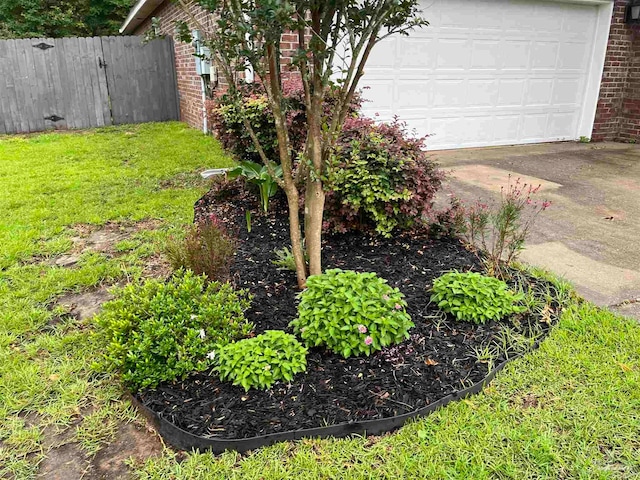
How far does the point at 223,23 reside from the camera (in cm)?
246

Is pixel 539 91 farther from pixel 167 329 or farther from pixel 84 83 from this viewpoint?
pixel 84 83

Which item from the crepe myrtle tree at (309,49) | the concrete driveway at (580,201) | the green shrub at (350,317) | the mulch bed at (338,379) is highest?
the crepe myrtle tree at (309,49)

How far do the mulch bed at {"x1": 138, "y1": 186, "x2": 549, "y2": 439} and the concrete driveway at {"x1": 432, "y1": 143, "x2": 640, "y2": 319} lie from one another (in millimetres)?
759

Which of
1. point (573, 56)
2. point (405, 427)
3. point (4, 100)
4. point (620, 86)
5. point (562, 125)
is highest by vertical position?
point (573, 56)

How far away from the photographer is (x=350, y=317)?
8.13 ft

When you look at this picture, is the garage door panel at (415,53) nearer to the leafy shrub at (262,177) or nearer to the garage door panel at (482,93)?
the garage door panel at (482,93)

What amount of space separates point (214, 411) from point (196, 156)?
5897 millimetres

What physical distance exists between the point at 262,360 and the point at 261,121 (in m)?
3.21

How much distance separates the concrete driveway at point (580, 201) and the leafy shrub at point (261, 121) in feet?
5.65

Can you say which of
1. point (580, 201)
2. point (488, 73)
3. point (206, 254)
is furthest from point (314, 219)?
point (488, 73)

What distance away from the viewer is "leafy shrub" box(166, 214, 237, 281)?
3111 mm

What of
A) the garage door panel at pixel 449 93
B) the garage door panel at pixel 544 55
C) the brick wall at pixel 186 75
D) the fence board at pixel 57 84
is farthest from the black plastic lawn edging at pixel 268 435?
the fence board at pixel 57 84

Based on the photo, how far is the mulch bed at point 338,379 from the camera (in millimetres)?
2154

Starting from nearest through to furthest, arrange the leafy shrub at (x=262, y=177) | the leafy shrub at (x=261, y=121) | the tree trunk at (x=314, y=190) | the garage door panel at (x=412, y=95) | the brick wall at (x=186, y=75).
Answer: the tree trunk at (x=314, y=190) → the leafy shrub at (x=262, y=177) → the leafy shrub at (x=261, y=121) → the garage door panel at (x=412, y=95) → the brick wall at (x=186, y=75)
